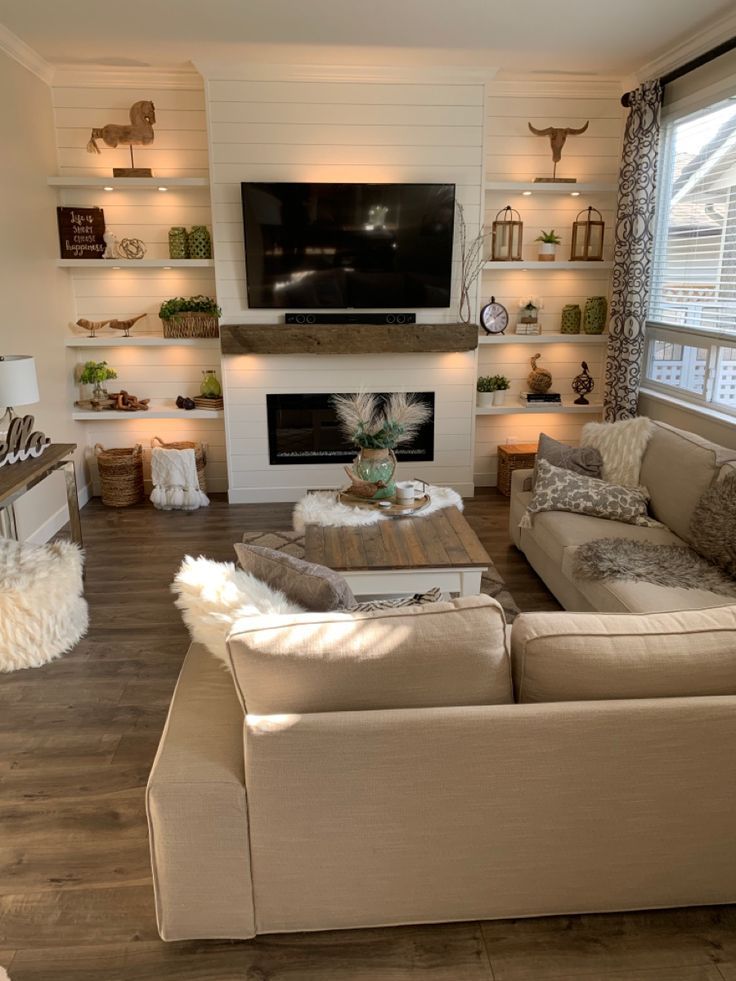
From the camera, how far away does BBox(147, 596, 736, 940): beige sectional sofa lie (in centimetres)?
164

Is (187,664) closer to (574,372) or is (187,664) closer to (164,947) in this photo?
(164,947)

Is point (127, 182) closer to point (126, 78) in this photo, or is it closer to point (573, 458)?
point (126, 78)

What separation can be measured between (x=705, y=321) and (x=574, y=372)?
141 cm

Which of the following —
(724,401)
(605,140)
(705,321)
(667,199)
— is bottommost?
(724,401)

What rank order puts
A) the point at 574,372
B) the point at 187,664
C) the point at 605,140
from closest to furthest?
the point at 187,664 → the point at 605,140 → the point at 574,372

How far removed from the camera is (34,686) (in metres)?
3.04

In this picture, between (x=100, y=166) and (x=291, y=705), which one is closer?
(x=291, y=705)

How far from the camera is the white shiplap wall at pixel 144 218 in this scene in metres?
5.13

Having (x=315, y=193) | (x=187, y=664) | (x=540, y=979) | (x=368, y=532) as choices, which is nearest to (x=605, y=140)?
(x=315, y=193)

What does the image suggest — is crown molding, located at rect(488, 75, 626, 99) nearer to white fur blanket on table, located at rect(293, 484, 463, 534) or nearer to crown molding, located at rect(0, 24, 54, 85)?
crown molding, located at rect(0, 24, 54, 85)

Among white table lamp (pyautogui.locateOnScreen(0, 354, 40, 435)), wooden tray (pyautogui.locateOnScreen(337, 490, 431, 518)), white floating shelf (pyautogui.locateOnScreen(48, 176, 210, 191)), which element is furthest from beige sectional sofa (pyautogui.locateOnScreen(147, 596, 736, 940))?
white floating shelf (pyautogui.locateOnScreen(48, 176, 210, 191))

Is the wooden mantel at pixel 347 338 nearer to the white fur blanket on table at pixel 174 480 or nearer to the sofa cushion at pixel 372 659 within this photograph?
the white fur blanket on table at pixel 174 480

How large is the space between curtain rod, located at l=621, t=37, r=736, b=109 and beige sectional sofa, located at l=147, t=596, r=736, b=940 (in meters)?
3.73

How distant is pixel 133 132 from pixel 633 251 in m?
3.48
